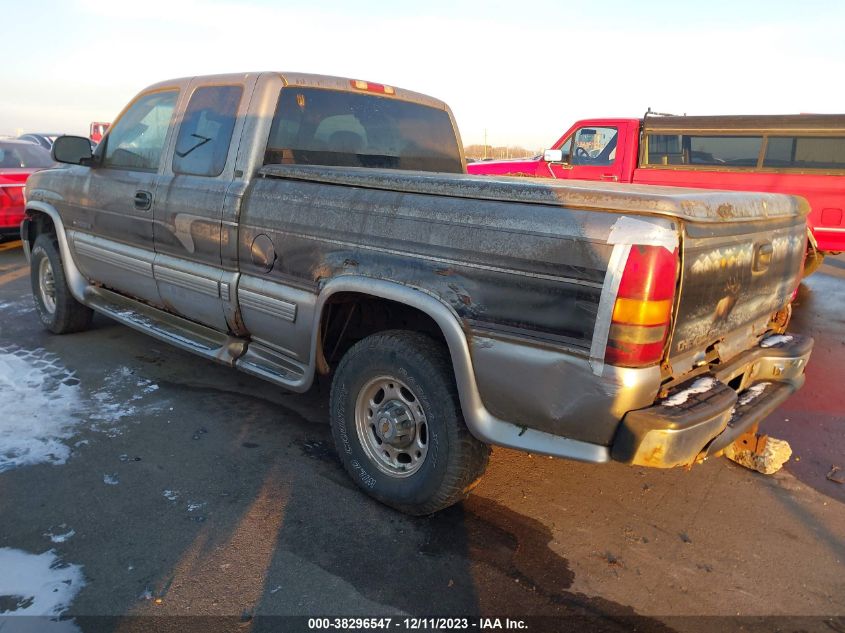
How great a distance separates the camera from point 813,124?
7891 millimetres

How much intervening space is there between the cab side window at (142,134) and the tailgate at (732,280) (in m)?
3.44

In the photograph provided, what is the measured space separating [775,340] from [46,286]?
18.7 ft

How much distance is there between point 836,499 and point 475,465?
6.55ft

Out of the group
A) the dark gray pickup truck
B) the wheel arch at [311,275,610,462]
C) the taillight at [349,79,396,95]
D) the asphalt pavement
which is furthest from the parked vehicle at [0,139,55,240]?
the wheel arch at [311,275,610,462]

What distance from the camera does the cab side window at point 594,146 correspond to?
386 inches

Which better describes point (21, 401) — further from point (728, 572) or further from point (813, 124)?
point (813, 124)

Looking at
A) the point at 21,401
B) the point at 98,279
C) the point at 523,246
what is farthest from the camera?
the point at 98,279

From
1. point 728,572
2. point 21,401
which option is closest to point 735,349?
point 728,572

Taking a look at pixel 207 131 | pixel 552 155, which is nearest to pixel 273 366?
pixel 207 131

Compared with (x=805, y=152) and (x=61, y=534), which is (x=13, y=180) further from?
(x=805, y=152)

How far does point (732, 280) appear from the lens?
2.68m

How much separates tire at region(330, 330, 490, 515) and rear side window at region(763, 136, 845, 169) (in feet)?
24.3

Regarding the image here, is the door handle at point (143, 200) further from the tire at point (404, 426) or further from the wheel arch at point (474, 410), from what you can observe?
the wheel arch at point (474, 410)

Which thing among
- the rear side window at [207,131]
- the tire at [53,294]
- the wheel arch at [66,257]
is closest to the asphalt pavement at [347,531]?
the wheel arch at [66,257]
